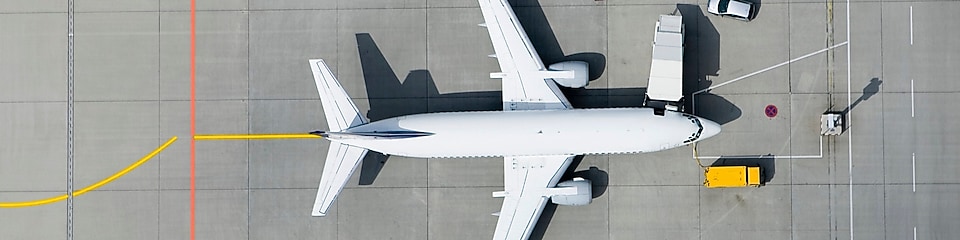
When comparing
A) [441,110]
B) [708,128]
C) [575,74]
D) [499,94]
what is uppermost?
[575,74]

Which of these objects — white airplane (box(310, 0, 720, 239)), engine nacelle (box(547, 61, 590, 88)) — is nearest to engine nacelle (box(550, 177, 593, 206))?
white airplane (box(310, 0, 720, 239))

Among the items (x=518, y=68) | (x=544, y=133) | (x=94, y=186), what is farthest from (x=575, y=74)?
(x=94, y=186)

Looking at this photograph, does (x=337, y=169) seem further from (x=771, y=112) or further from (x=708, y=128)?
(x=771, y=112)

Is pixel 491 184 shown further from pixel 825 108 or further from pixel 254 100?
pixel 825 108

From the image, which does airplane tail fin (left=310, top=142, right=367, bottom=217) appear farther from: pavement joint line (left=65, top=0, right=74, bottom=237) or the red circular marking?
the red circular marking

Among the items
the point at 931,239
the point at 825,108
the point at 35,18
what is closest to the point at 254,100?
the point at 35,18
